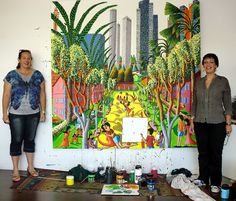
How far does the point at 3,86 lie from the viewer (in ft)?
11.5

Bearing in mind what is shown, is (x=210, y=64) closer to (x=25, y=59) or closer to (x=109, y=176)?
(x=109, y=176)

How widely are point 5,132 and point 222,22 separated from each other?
2785mm

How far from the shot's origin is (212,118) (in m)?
3.00

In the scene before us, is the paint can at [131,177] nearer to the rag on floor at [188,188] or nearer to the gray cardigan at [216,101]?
the rag on floor at [188,188]

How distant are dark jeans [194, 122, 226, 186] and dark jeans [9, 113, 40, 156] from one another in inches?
67.4

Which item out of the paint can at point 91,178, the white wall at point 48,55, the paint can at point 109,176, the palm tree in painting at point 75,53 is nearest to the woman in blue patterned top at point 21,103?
the white wall at point 48,55

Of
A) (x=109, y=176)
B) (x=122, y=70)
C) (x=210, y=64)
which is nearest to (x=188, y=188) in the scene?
(x=109, y=176)

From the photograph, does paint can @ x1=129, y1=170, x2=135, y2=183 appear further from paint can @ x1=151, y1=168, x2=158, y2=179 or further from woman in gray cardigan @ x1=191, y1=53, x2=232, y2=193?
woman in gray cardigan @ x1=191, y1=53, x2=232, y2=193

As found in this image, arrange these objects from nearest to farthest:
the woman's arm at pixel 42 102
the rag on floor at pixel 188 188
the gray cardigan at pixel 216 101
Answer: the rag on floor at pixel 188 188
the gray cardigan at pixel 216 101
the woman's arm at pixel 42 102

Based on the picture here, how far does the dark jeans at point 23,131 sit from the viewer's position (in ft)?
10.6

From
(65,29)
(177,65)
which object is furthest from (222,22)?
(65,29)

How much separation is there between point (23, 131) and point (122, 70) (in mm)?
1267

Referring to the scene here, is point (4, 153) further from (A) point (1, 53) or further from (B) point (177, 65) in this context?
(B) point (177, 65)

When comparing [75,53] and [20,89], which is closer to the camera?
[20,89]
